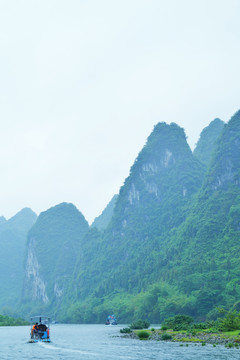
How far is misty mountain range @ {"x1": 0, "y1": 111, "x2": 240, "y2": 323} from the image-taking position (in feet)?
292

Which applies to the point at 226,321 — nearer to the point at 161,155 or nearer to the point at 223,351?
the point at 223,351

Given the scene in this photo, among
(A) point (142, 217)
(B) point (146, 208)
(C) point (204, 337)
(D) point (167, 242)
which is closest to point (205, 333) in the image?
(C) point (204, 337)

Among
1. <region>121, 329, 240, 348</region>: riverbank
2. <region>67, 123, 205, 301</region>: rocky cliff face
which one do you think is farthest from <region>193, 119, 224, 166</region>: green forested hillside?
<region>121, 329, 240, 348</region>: riverbank

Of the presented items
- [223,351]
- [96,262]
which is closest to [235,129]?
[96,262]

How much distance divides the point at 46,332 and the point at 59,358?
17.2m

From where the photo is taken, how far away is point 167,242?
448ft

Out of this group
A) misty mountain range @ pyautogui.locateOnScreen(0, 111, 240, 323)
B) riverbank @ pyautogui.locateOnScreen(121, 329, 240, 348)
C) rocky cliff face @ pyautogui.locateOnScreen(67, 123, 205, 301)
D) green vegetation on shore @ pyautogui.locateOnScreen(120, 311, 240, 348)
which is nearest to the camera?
riverbank @ pyautogui.locateOnScreen(121, 329, 240, 348)

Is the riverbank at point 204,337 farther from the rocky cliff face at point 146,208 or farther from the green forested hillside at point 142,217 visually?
the rocky cliff face at point 146,208

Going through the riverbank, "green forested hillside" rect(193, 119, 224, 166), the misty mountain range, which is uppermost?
"green forested hillside" rect(193, 119, 224, 166)

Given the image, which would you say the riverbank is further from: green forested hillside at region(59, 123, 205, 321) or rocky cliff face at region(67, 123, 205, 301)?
rocky cliff face at region(67, 123, 205, 301)

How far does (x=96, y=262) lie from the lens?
570 feet

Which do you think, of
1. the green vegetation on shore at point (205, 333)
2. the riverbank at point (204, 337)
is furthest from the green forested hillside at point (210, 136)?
the riverbank at point (204, 337)

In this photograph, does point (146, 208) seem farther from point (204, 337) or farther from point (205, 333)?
point (204, 337)

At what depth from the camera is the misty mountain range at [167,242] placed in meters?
88.9
